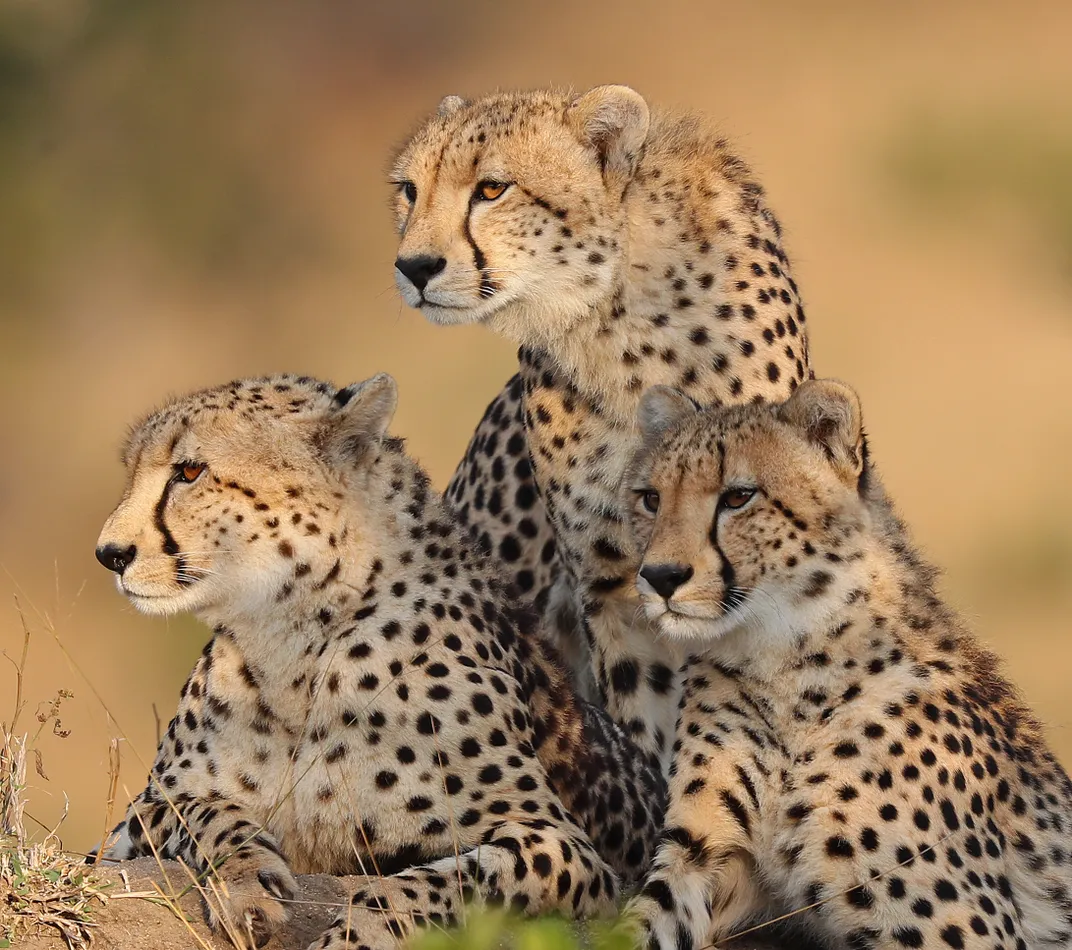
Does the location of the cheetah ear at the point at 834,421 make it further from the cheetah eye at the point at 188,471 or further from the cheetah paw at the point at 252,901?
the cheetah paw at the point at 252,901

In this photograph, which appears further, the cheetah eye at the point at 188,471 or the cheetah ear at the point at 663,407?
the cheetah ear at the point at 663,407

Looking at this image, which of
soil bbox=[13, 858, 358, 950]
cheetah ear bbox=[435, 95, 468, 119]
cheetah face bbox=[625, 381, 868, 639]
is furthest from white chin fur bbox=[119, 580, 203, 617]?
cheetah ear bbox=[435, 95, 468, 119]

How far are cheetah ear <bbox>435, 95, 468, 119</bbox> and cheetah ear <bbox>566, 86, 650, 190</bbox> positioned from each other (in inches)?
12.7

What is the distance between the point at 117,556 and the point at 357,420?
1.66 feet

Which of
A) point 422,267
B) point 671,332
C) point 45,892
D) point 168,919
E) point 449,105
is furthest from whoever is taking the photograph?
point 449,105

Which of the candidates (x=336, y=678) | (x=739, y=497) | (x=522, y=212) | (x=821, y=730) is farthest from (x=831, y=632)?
(x=522, y=212)

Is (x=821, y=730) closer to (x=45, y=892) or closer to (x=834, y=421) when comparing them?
(x=834, y=421)

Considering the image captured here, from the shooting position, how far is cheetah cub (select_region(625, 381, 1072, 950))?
3.40 metres

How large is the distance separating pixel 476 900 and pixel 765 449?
91 cm

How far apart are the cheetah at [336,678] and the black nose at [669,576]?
1.34ft

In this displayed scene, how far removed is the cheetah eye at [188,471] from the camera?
375 cm

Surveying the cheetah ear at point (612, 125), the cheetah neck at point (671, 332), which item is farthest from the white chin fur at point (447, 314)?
the cheetah ear at point (612, 125)

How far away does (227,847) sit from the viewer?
3510 millimetres

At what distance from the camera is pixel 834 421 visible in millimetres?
3662
